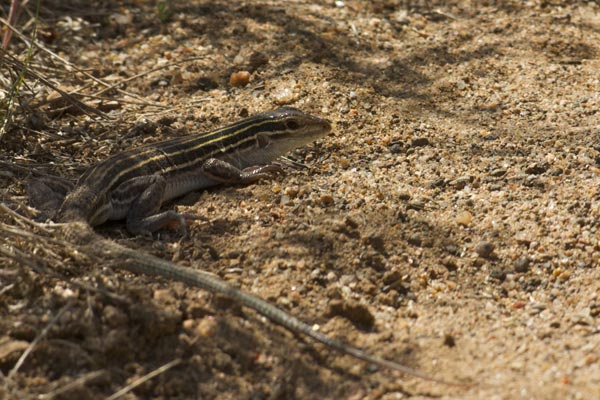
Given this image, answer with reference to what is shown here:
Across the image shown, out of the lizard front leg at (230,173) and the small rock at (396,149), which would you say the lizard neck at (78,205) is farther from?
the small rock at (396,149)

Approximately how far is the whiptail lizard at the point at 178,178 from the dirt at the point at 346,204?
0.40 ft

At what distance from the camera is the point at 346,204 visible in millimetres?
5113

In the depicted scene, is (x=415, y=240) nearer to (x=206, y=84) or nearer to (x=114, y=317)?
(x=114, y=317)

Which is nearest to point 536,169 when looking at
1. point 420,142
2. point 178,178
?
point 420,142

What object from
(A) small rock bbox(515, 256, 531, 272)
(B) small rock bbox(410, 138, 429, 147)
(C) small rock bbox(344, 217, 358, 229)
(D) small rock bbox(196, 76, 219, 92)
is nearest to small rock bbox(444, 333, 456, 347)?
(A) small rock bbox(515, 256, 531, 272)

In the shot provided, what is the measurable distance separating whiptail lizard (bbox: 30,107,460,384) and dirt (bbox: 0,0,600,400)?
12 centimetres

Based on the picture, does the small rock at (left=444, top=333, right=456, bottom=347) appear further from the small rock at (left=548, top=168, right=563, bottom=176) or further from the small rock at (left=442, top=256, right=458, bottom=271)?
the small rock at (left=548, top=168, right=563, bottom=176)

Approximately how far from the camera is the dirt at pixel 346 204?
3.80 m

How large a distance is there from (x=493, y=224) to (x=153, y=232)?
6.89 ft

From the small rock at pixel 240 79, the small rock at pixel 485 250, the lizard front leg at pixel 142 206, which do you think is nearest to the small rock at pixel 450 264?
the small rock at pixel 485 250

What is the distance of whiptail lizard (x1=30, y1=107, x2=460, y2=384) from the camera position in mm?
4109

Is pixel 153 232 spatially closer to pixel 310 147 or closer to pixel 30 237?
pixel 30 237

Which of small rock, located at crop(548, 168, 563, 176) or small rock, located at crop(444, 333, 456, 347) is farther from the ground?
small rock, located at crop(548, 168, 563, 176)

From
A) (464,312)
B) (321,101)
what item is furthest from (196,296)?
(321,101)
